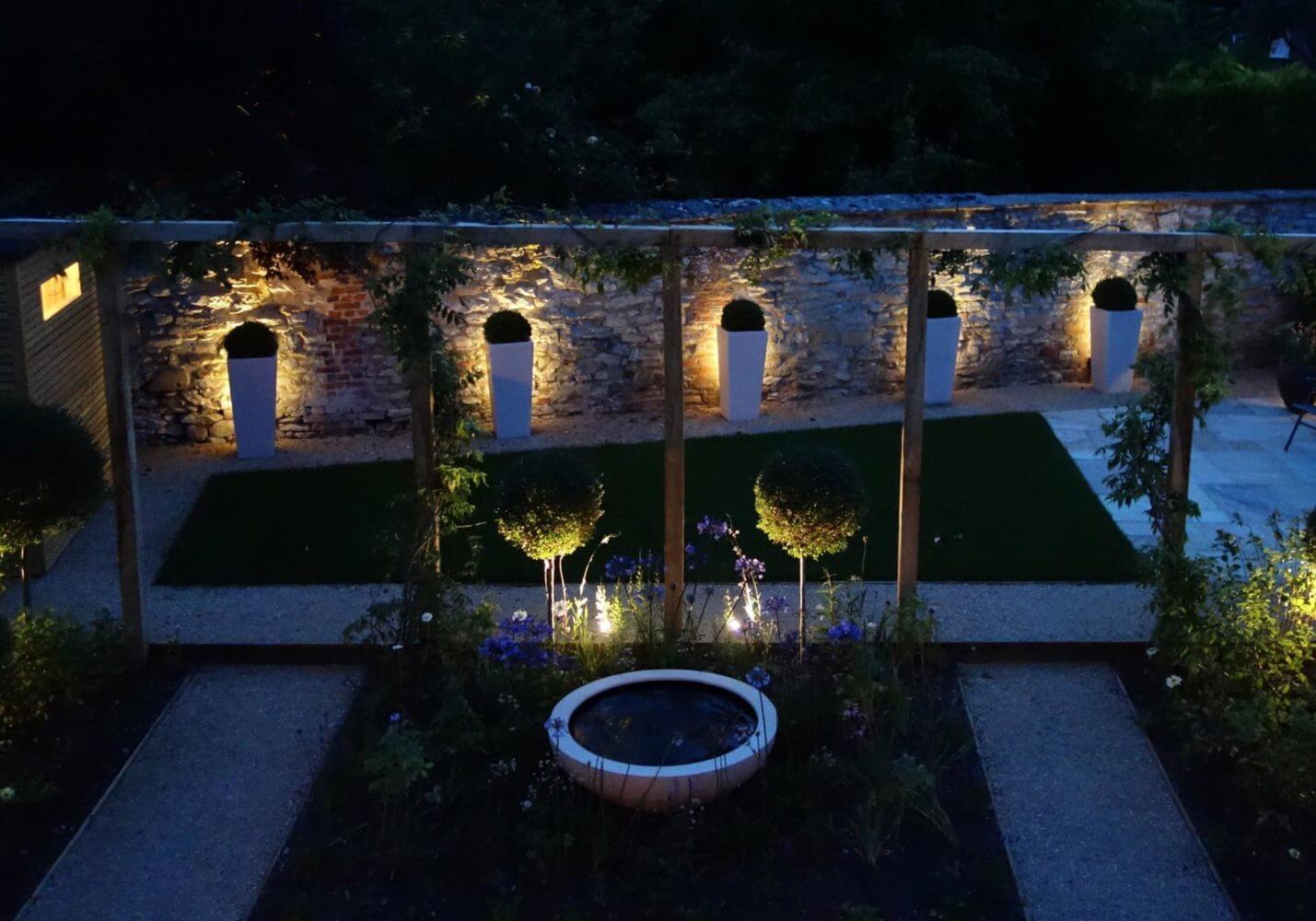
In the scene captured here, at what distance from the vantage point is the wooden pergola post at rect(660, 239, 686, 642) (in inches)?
253

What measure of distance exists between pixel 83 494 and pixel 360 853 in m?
2.33

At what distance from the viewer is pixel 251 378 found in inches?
392

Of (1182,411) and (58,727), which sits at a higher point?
(1182,411)

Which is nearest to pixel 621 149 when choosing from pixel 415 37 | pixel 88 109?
pixel 415 37

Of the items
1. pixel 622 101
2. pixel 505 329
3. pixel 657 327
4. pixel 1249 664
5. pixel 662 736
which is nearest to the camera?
pixel 662 736

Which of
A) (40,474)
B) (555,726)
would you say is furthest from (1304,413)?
(40,474)

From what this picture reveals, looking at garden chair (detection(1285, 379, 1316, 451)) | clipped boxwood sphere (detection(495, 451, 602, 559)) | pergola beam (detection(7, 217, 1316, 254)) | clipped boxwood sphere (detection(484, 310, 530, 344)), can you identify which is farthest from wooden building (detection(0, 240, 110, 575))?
garden chair (detection(1285, 379, 1316, 451))

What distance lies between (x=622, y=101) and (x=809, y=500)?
31.7 ft

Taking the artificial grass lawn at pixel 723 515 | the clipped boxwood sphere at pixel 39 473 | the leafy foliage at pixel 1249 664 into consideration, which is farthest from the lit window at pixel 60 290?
the leafy foliage at pixel 1249 664

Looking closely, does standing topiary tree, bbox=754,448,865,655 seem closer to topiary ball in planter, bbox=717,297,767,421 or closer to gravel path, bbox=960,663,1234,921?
gravel path, bbox=960,663,1234,921

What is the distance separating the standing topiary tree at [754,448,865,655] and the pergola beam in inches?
38.4

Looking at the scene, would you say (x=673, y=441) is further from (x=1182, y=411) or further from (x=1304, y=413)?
(x=1304, y=413)

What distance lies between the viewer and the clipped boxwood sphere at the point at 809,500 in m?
6.44

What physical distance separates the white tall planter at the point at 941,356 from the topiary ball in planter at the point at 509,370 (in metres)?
3.07
